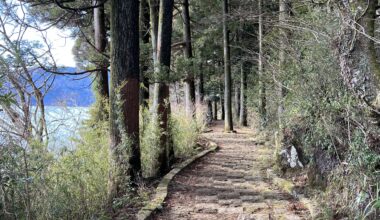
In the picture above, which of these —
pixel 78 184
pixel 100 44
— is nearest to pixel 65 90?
pixel 100 44

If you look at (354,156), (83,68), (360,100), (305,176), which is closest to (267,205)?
(305,176)

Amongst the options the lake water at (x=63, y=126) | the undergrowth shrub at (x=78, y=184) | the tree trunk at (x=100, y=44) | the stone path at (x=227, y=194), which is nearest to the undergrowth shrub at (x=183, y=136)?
the stone path at (x=227, y=194)

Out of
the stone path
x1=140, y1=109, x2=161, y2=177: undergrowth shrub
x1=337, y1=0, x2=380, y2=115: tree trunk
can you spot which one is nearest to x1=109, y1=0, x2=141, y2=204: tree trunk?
the stone path

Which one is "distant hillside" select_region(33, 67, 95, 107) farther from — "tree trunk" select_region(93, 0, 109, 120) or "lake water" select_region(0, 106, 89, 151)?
"lake water" select_region(0, 106, 89, 151)

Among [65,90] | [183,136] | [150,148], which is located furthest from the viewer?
[183,136]

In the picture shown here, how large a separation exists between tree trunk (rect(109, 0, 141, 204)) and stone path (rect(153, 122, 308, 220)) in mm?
796

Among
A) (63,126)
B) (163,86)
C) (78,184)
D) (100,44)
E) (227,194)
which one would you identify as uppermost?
(100,44)

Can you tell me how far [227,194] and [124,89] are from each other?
214 cm

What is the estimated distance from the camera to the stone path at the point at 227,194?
13.0ft

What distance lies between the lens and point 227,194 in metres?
4.94

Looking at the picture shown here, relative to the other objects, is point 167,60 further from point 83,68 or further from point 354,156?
point 354,156

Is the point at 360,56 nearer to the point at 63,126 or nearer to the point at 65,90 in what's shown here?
the point at 63,126

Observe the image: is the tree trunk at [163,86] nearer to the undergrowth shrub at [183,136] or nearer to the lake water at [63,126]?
the undergrowth shrub at [183,136]

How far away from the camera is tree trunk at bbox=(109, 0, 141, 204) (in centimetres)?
453
